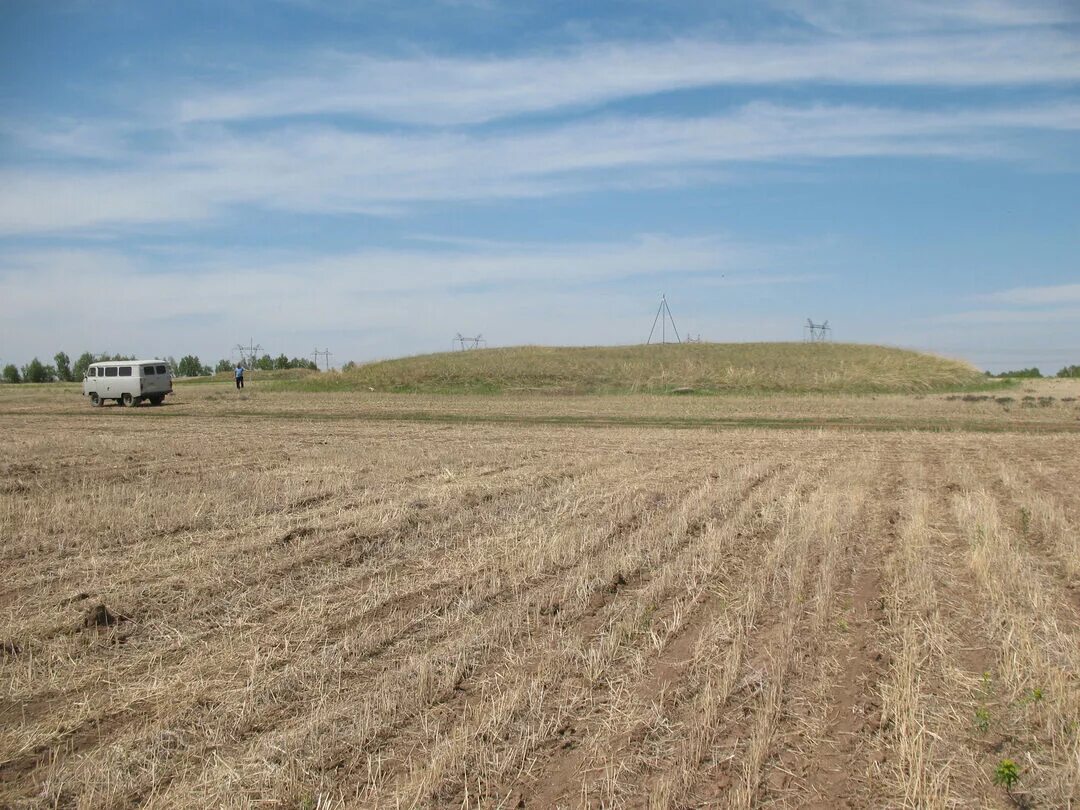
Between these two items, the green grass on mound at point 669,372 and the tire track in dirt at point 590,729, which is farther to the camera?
the green grass on mound at point 669,372

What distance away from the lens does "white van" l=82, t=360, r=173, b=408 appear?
46.0 meters

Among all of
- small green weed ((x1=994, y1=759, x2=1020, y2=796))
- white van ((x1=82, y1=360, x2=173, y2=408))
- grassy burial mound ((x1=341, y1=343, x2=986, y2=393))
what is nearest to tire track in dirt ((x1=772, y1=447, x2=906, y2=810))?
small green weed ((x1=994, y1=759, x2=1020, y2=796))

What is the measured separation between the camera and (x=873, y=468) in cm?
1886

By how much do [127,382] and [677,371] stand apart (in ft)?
124

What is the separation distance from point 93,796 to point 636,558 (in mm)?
6612

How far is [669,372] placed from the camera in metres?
65.2

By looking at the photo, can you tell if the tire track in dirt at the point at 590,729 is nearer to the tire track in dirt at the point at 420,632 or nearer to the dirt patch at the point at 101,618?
the tire track in dirt at the point at 420,632

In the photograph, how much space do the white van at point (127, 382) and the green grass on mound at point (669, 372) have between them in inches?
652

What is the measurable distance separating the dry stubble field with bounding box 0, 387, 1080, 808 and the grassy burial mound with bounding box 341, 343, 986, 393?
4402cm

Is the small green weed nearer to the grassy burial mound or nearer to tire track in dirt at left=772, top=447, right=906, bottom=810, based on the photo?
tire track in dirt at left=772, top=447, right=906, bottom=810

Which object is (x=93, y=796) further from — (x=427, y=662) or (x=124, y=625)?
(x=124, y=625)

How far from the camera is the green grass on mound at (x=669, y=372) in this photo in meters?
59.8

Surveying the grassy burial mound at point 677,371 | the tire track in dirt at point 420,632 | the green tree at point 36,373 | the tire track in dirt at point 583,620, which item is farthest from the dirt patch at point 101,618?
the green tree at point 36,373

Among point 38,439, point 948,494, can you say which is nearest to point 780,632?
point 948,494
